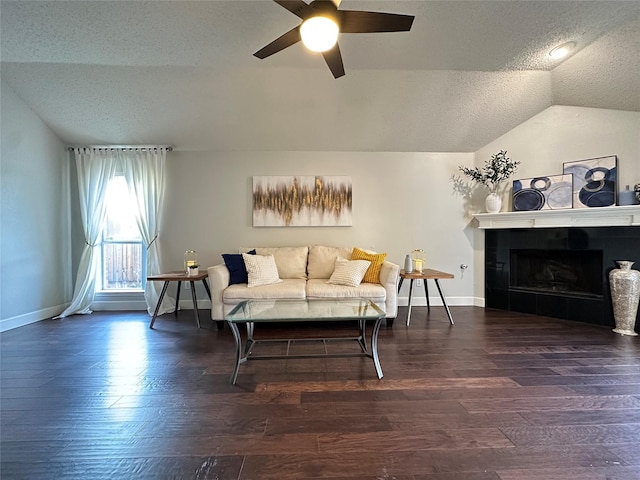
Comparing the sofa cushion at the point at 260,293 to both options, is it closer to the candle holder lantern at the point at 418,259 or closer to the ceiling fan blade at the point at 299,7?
the candle holder lantern at the point at 418,259

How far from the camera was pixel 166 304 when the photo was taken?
396 cm

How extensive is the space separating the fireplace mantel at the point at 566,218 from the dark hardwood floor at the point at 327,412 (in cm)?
132

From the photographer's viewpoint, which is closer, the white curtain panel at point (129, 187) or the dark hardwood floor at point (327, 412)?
the dark hardwood floor at point (327, 412)

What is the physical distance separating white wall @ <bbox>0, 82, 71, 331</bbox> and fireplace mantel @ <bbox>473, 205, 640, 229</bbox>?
5965mm

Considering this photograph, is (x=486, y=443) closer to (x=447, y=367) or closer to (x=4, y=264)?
(x=447, y=367)

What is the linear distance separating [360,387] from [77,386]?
6.56 ft

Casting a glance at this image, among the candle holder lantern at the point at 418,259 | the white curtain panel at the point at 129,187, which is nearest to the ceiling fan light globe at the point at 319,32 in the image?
the candle holder lantern at the point at 418,259

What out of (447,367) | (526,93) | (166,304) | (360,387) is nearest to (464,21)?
(526,93)

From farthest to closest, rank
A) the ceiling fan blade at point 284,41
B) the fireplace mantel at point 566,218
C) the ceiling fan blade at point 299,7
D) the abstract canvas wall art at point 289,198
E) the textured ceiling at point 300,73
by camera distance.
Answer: the abstract canvas wall art at point 289,198 < the fireplace mantel at point 566,218 < the textured ceiling at point 300,73 < the ceiling fan blade at point 284,41 < the ceiling fan blade at point 299,7

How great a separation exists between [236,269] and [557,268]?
14.1 ft

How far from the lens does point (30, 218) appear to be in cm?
350

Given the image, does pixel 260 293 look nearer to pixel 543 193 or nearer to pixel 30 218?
pixel 30 218

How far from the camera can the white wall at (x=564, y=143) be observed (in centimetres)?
325

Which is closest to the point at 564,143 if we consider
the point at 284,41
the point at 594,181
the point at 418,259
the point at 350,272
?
the point at 594,181
